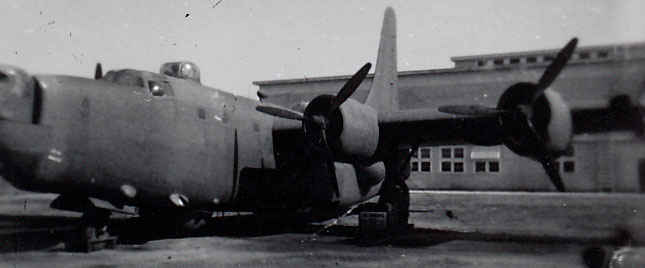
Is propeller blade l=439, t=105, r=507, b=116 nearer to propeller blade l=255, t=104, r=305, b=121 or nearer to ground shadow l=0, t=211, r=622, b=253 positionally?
ground shadow l=0, t=211, r=622, b=253

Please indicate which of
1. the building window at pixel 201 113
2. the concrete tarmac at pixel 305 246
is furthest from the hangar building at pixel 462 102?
the building window at pixel 201 113

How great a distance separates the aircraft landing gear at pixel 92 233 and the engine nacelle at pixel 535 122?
8.20 m

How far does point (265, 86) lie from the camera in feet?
140

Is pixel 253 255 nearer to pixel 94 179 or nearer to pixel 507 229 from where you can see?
pixel 94 179

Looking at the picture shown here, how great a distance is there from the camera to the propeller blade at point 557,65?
9469 millimetres

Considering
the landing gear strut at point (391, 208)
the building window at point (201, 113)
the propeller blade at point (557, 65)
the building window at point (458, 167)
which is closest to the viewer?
the propeller blade at point (557, 65)

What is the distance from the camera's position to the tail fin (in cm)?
1841

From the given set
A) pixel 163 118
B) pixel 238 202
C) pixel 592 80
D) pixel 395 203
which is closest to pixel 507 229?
pixel 395 203

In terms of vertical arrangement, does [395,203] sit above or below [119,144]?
below

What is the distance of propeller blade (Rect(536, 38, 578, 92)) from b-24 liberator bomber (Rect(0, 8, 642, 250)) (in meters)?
0.02

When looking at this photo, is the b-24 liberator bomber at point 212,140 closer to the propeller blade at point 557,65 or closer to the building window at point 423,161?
the propeller blade at point 557,65

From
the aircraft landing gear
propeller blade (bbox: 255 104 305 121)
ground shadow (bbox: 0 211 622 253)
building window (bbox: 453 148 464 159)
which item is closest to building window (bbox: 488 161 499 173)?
building window (bbox: 453 148 464 159)

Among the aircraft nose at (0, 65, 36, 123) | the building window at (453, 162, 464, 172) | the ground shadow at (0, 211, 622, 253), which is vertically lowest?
the building window at (453, 162, 464, 172)

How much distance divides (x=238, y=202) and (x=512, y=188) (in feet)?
88.3
